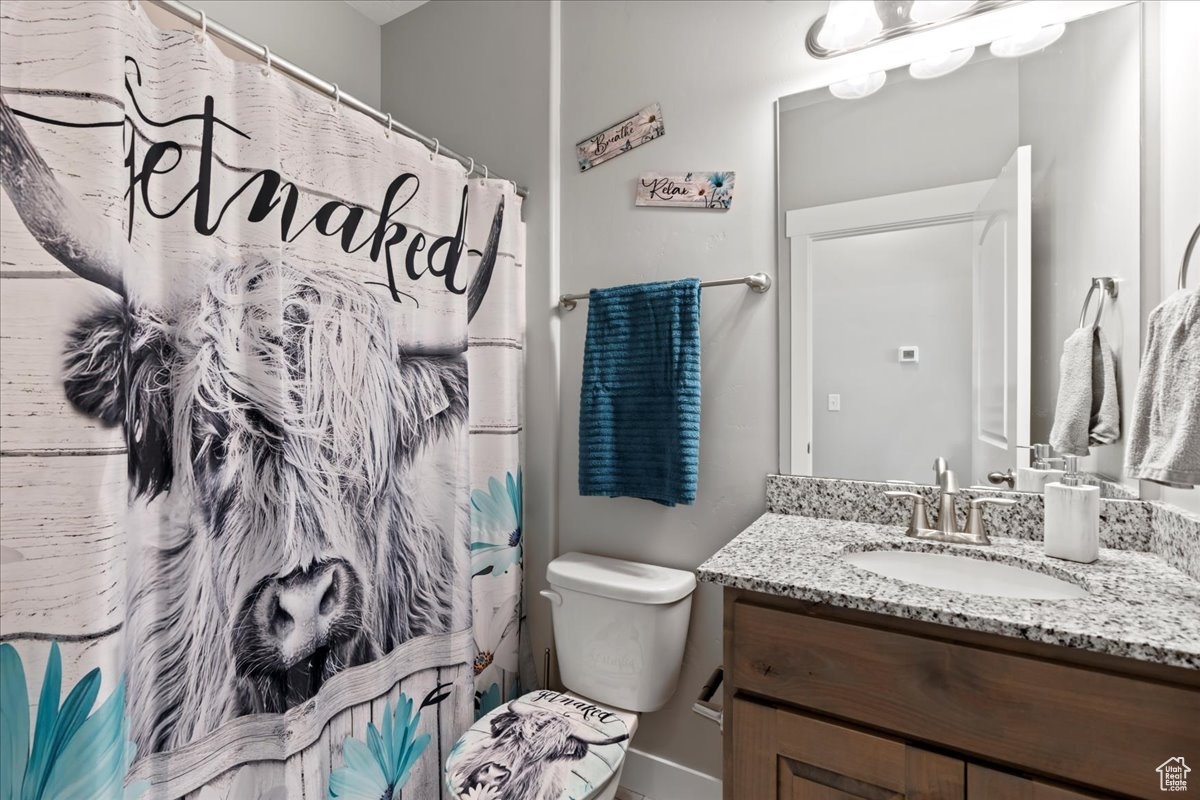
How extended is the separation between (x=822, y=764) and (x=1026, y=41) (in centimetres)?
149

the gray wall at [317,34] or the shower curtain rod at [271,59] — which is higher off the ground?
the gray wall at [317,34]

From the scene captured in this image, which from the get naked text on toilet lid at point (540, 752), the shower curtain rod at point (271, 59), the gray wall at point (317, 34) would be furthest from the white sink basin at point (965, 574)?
the gray wall at point (317, 34)

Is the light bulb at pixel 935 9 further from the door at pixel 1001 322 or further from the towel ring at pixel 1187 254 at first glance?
the towel ring at pixel 1187 254

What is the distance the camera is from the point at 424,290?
1364 millimetres

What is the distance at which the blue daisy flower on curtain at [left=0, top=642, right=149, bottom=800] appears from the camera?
764mm

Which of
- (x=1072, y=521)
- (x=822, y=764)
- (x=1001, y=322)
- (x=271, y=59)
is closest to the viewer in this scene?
(x=822, y=764)

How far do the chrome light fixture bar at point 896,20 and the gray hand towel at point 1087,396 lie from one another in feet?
2.38

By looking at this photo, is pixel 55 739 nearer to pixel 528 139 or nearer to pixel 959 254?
pixel 528 139

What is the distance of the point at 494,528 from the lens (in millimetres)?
1571

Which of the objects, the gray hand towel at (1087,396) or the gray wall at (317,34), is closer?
the gray hand towel at (1087,396)

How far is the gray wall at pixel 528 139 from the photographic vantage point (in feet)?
5.57

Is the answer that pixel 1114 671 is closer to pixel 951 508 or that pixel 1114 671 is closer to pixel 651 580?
pixel 951 508

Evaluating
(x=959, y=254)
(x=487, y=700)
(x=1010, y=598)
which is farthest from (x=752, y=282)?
(x=487, y=700)

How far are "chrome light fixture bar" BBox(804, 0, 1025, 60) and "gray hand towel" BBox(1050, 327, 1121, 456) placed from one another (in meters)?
0.73
